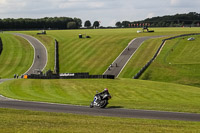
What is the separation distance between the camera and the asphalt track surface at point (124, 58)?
8839cm

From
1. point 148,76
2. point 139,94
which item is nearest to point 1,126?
point 139,94

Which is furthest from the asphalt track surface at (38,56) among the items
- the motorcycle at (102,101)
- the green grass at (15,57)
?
the motorcycle at (102,101)

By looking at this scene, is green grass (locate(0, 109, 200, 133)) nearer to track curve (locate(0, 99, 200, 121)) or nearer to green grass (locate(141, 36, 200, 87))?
track curve (locate(0, 99, 200, 121))

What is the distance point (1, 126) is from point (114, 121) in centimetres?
747

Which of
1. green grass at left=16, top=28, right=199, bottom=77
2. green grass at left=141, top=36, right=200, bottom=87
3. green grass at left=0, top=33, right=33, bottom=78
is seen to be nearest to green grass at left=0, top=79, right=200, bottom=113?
green grass at left=141, top=36, right=200, bottom=87

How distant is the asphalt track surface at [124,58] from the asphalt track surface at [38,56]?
65.2 ft

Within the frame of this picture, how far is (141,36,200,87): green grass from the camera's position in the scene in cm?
8038

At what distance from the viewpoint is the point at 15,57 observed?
110m

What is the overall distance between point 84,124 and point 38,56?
89.3 metres

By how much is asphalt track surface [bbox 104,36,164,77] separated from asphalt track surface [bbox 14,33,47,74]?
1988cm

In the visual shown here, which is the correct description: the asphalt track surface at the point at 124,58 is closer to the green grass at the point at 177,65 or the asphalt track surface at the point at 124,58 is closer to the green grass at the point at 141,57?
the green grass at the point at 141,57

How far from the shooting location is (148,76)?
8144cm

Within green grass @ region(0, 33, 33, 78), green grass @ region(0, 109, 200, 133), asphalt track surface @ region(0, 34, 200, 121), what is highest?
green grass @ region(0, 109, 200, 133)

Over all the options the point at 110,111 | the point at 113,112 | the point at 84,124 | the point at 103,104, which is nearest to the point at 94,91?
the point at 103,104
